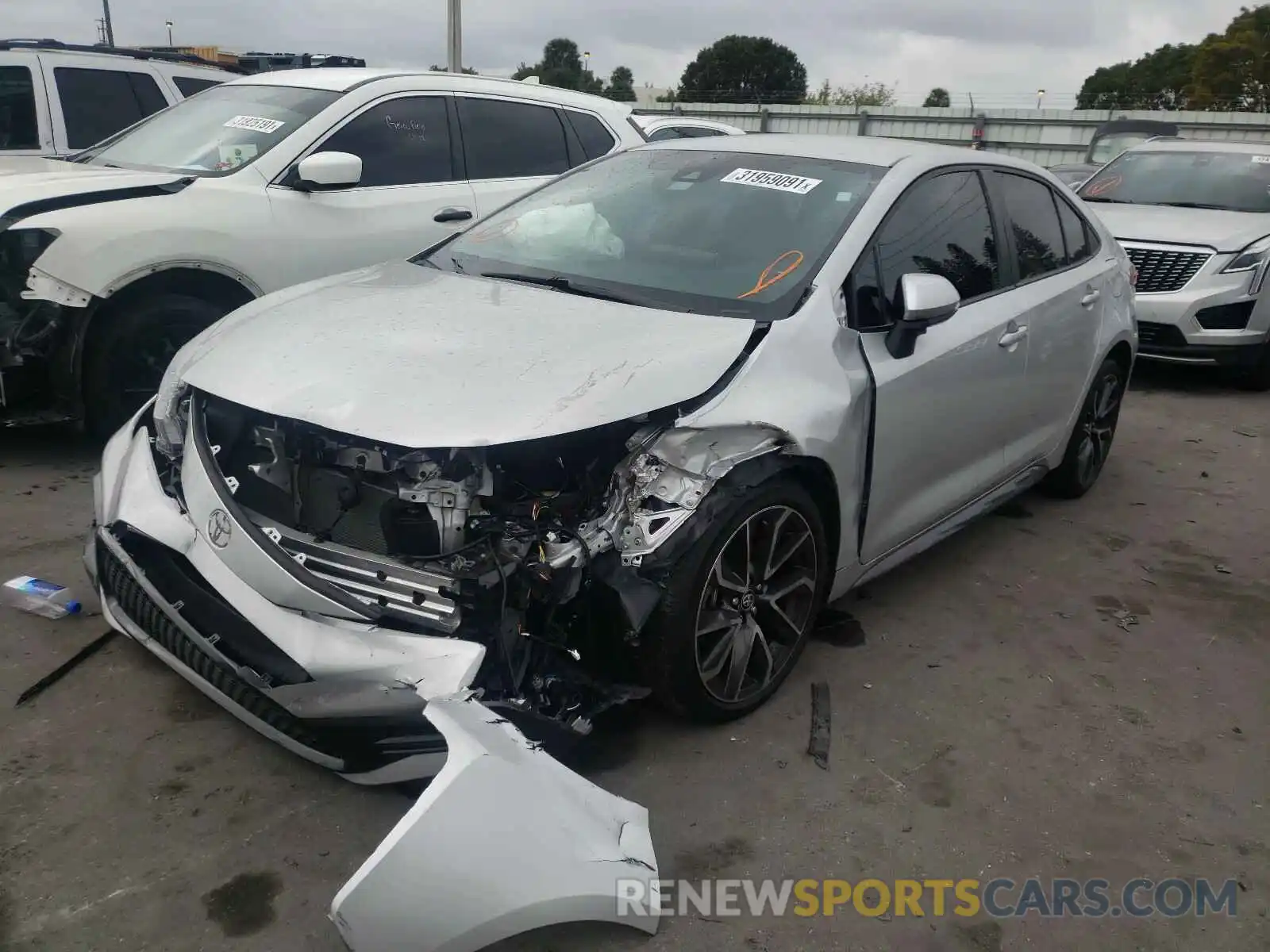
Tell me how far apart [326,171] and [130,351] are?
→ 1.27 metres

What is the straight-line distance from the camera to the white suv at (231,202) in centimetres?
452

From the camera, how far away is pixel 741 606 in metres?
2.98

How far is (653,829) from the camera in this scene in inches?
104

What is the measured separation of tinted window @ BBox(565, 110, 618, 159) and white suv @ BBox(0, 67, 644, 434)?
0.01 m

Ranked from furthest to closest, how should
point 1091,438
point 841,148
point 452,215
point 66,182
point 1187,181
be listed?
point 1187,181
point 452,215
point 1091,438
point 66,182
point 841,148

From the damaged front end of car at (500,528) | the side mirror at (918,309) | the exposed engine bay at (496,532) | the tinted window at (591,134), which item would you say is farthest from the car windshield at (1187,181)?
the exposed engine bay at (496,532)

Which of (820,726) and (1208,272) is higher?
(1208,272)

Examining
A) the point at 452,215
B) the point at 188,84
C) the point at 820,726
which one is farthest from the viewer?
the point at 188,84

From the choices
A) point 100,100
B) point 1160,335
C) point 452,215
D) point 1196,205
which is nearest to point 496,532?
point 452,215

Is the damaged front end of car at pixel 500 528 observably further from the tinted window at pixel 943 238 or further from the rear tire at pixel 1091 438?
the rear tire at pixel 1091 438

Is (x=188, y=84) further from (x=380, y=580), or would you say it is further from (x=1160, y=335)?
(x=1160, y=335)

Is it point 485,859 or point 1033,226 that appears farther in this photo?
Answer: point 1033,226

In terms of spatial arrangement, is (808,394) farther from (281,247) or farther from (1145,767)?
(281,247)

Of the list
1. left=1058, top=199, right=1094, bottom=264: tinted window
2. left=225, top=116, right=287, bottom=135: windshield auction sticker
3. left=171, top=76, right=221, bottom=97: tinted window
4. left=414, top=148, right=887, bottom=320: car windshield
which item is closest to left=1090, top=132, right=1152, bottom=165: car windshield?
left=1058, top=199, right=1094, bottom=264: tinted window
